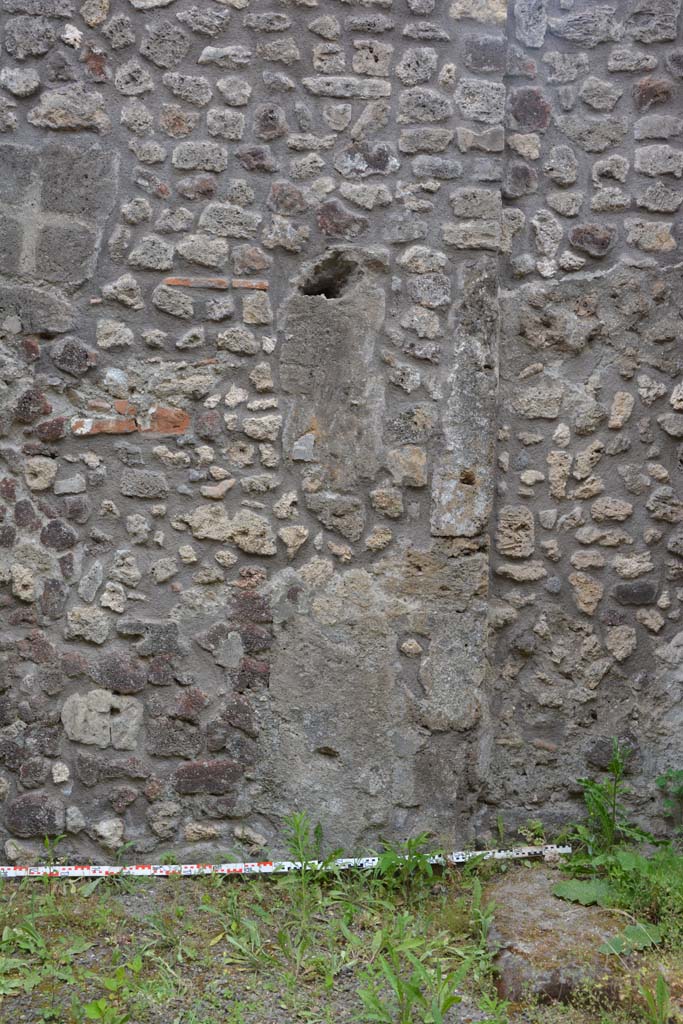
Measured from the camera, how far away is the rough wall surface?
10.4ft

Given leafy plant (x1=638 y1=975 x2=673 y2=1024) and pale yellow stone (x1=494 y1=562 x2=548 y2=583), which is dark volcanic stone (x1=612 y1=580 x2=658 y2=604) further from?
leafy plant (x1=638 y1=975 x2=673 y2=1024)

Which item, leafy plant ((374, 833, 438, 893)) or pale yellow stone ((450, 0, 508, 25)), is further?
pale yellow stone ((450, 0, 508, 25))

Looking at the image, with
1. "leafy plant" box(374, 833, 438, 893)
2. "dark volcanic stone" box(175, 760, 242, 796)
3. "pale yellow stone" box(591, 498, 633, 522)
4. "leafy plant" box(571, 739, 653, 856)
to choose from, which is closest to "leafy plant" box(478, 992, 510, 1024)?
"leafy plant" box(374, 833, 438, 893)

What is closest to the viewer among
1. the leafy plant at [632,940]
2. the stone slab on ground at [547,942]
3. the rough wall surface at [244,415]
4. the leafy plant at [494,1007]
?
the leafy plant at [494,1007]

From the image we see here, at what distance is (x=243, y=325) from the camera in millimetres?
3203

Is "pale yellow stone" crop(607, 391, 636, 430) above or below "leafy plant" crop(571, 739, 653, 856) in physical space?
above

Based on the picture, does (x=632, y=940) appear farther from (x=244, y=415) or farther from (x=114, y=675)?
(x=244, y=415)

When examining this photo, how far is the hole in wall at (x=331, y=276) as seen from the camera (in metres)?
3.21

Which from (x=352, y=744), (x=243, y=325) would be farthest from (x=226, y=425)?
(x=352, y=744)

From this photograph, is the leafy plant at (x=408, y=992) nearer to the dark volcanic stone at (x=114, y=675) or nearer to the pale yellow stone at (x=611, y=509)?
the dark volcanic stone at (x=114, y=675)

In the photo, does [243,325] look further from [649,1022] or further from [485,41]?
[649,1022]

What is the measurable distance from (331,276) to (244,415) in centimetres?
56

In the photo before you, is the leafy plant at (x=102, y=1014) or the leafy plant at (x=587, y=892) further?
the leafy plant at (x=587, y=892)

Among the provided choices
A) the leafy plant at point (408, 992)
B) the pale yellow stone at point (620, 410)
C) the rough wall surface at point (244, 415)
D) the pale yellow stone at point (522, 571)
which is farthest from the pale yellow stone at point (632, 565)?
the leafy plant at point (408, 992)
